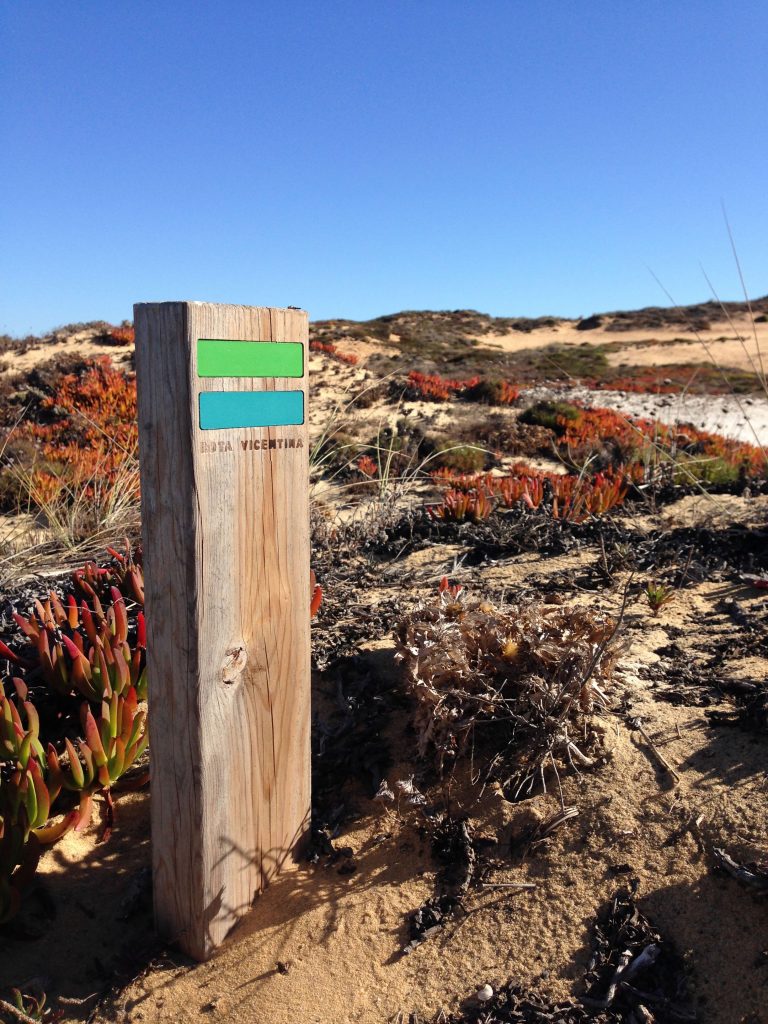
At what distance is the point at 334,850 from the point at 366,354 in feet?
65.1

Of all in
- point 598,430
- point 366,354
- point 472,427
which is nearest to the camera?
point 598,430

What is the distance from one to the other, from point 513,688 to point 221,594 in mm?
1368

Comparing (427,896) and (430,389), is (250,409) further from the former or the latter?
(430,389)

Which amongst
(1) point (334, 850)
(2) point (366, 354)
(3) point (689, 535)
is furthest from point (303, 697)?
(2) point (366, 354)

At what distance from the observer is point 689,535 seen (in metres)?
5.24

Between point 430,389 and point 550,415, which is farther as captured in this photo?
Answer: point 430,389

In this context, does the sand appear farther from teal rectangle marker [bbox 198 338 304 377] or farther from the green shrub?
the green shrub

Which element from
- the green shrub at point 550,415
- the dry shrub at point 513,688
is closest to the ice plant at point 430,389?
the green shrub at point 550,415

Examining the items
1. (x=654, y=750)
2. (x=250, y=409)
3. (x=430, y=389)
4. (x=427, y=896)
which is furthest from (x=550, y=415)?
(x=250, y=409)

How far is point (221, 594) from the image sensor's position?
237 centimetres

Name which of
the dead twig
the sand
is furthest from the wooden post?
the dead twig

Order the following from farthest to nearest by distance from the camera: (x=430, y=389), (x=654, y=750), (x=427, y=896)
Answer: (x=430, y=389)
(x=654, y=750)
(x=427, y=896)

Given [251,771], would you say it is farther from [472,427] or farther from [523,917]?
[472,427]

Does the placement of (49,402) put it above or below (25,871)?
above
